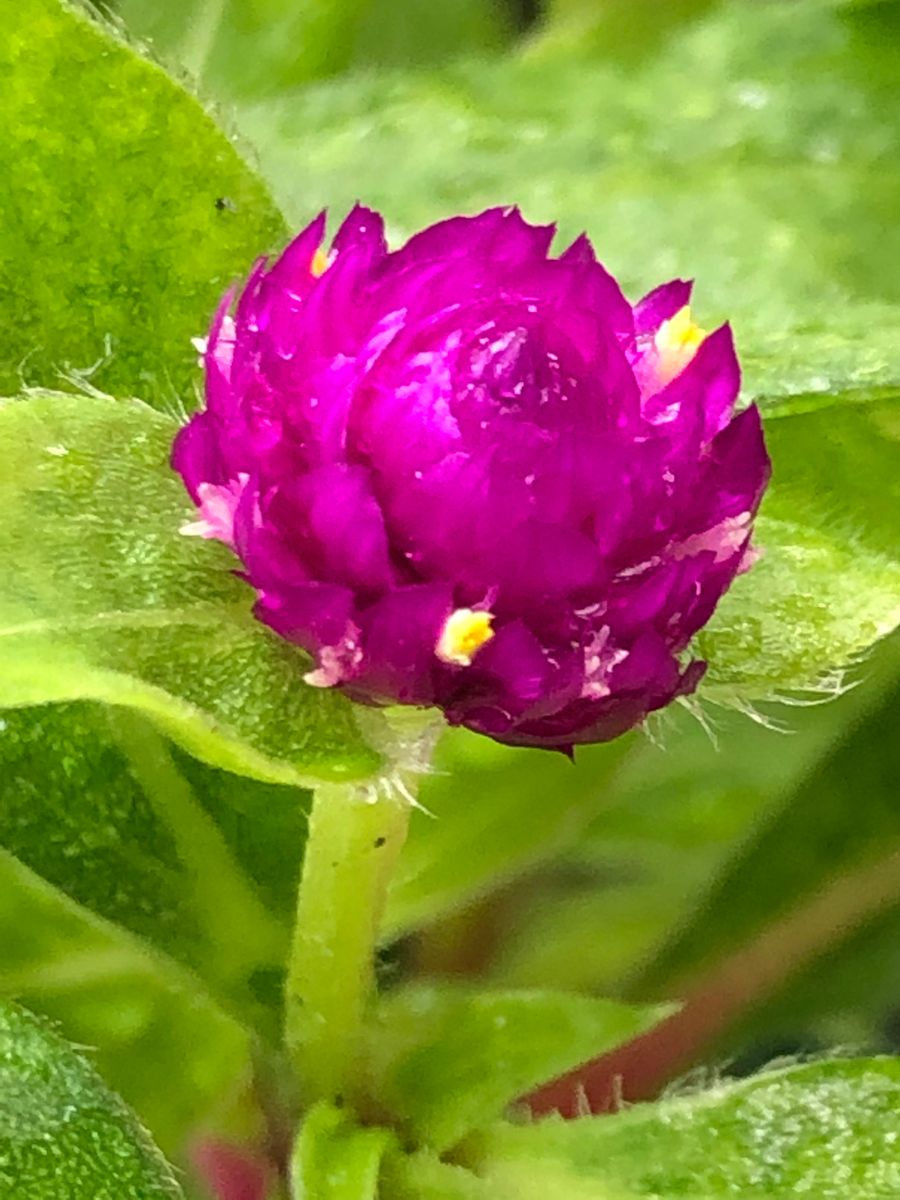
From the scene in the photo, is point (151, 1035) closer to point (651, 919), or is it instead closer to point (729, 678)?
point (729, 678)

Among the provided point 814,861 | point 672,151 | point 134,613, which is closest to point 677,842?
point 814,861

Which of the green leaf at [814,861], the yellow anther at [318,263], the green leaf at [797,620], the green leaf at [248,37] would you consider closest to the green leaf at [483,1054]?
the green leaf at [797,620]

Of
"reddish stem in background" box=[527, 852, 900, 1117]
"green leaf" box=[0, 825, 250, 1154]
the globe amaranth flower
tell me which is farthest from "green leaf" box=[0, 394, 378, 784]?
"reddish stem in background" box=[527, 852, 900, 1117]

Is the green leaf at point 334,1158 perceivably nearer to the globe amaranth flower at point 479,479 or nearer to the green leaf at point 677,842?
the globe amaranth flower at point 479,479

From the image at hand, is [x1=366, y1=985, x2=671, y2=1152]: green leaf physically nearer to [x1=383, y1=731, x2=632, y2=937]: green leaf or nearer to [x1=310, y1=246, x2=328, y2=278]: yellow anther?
[x1=383, y1=731, x2=632, y2=937]: green leaf

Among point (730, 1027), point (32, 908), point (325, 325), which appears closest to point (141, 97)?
point (325, 325)

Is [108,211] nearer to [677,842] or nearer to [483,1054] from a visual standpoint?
[483,1054]
